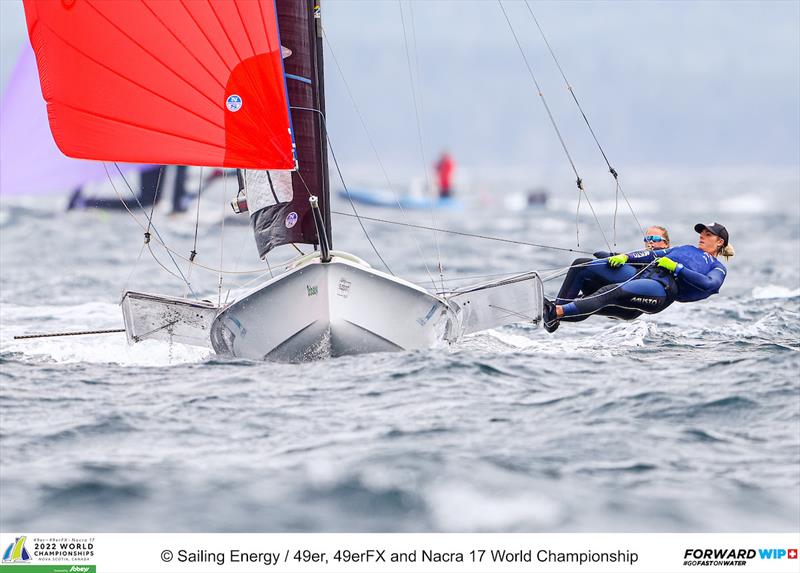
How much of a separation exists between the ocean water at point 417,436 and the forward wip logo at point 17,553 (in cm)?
23

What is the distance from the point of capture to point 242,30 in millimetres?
7422

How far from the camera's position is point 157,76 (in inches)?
292

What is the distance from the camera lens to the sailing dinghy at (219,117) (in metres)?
7.36

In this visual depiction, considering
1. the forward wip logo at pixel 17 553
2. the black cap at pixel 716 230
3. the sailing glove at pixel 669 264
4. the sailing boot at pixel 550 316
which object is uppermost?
the black cap at pixel 716 230

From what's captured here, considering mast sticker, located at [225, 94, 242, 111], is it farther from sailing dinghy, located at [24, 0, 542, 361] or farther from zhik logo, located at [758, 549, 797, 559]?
zhik logo, located at [758, 549, 797, 559]

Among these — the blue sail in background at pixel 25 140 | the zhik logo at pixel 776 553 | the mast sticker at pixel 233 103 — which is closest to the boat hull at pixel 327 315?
the mast sticker at pixel 233 103

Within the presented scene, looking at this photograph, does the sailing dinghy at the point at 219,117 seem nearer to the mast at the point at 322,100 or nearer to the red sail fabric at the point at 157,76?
the red sail fabric at the point at 157,76

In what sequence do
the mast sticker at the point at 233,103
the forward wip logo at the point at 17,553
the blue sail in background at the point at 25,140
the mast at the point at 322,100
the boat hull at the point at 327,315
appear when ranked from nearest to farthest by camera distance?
the forward wip logo at the point at 17,553
the boat hull at the point at 327,315
the mast sticker at the point at 233,103
the mast at the point at 322,100
the blue sail in background at the point at 25,140

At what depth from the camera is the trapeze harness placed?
8062mm

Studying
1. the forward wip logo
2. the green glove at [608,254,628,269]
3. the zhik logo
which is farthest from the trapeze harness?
the forward wip logo

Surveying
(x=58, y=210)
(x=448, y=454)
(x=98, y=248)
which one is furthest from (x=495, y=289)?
(x=58, y=210)

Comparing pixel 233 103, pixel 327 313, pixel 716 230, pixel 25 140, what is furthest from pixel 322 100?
pixel 25 140

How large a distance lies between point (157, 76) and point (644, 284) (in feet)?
11.6

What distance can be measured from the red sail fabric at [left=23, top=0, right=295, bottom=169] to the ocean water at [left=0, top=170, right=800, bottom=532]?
143cm
